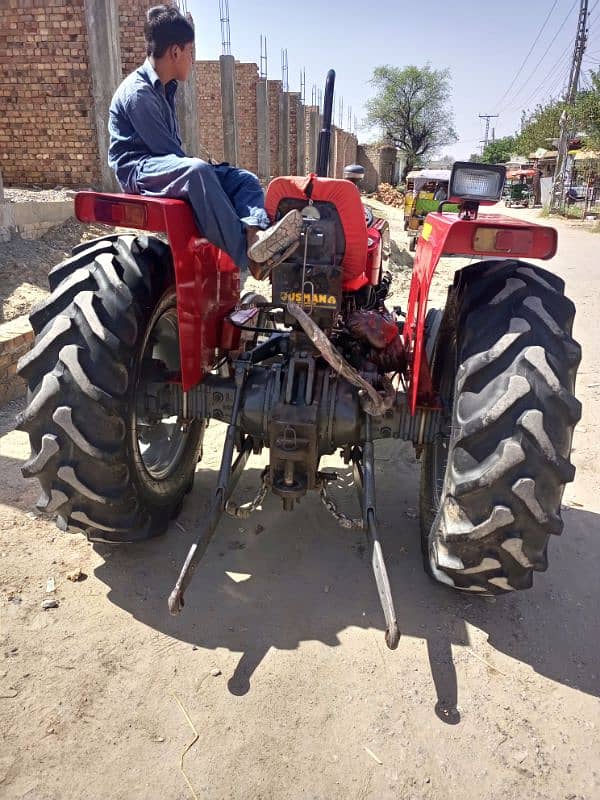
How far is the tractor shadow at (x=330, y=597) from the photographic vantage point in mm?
2354

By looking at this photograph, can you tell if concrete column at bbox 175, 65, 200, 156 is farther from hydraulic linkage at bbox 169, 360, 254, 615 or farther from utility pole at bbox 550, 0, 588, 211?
utility pole at bbox 550, 0, 588, 211

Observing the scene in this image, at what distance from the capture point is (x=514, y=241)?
7.25 ft

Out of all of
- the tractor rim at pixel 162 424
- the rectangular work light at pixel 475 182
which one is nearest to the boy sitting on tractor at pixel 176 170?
the tractor rim at pixel 162 424

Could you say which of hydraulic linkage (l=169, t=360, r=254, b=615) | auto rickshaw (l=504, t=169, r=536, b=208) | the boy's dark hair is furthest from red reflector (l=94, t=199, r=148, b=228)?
auto rickshaw (l=504, t=169, r=536, b=208)

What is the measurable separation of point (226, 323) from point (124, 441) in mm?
918

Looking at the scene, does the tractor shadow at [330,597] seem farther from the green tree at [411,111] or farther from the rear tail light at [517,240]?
the green tree at [411,111]

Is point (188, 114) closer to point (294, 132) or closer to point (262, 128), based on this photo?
point (262, 128)

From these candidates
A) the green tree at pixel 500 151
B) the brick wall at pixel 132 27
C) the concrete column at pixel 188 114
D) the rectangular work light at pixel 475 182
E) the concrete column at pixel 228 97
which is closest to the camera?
the rectangular work light at pixel 475 182

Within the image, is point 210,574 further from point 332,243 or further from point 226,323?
point 332,243

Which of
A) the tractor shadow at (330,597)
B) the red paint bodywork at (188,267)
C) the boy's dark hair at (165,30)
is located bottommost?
the tractor shadow at (330,597)

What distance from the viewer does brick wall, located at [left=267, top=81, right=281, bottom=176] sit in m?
20.3

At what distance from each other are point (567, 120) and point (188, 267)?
3005cm

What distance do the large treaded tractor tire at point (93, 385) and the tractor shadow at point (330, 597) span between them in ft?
1.17

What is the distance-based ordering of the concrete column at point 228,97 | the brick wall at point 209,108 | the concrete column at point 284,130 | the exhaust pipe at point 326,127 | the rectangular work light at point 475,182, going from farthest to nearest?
the concrete column at point 284,130, the brick wall at point 209,108, the concrete column at point 228,97, the exhaust pipe at point 326,127, the rectangular work light at point 475,182
